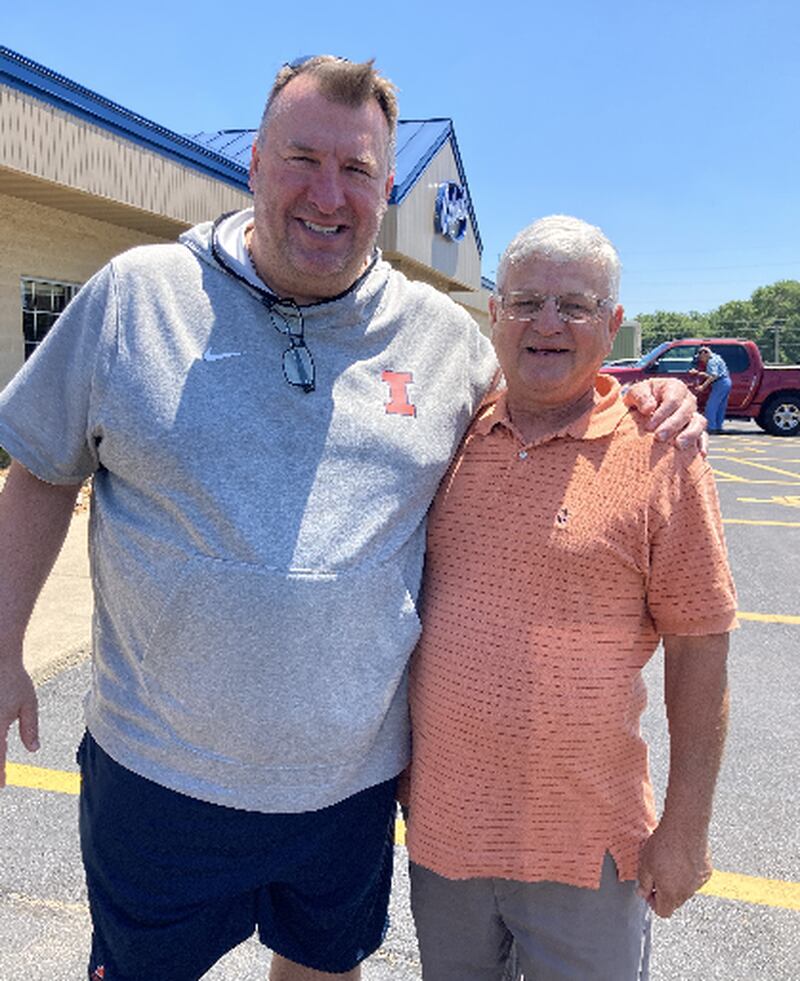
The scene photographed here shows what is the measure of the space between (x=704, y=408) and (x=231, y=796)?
685 inches

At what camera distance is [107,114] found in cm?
1187

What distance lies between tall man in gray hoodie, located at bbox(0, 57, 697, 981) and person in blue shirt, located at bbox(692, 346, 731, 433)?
16172 millimetres

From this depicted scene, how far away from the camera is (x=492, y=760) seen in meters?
1.69

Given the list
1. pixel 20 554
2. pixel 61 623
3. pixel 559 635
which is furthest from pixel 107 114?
pixel 559 635

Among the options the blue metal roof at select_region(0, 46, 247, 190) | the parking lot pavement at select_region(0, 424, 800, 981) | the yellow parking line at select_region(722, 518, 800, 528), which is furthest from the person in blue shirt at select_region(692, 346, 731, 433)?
the parking lot pavement at select_region(0, 424, 800, 981)

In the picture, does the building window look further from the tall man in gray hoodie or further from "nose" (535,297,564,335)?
"nose" (535,297,564,335)

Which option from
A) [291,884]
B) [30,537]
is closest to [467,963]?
[291,884]

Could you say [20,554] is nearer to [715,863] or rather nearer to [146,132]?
[715,863]

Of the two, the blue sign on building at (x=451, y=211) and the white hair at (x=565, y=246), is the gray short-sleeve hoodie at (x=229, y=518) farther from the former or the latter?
the blue sign on building at (x=451, y=211)

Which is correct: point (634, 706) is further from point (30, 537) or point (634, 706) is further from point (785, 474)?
point (785, 474)

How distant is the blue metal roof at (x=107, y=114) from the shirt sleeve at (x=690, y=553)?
10.5 m

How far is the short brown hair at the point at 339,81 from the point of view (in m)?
1.69

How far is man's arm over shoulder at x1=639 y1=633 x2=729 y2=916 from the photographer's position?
5.47ft

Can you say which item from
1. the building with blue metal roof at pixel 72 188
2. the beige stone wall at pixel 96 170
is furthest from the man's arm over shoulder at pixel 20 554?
the beige stone wall at pixel 96 170
